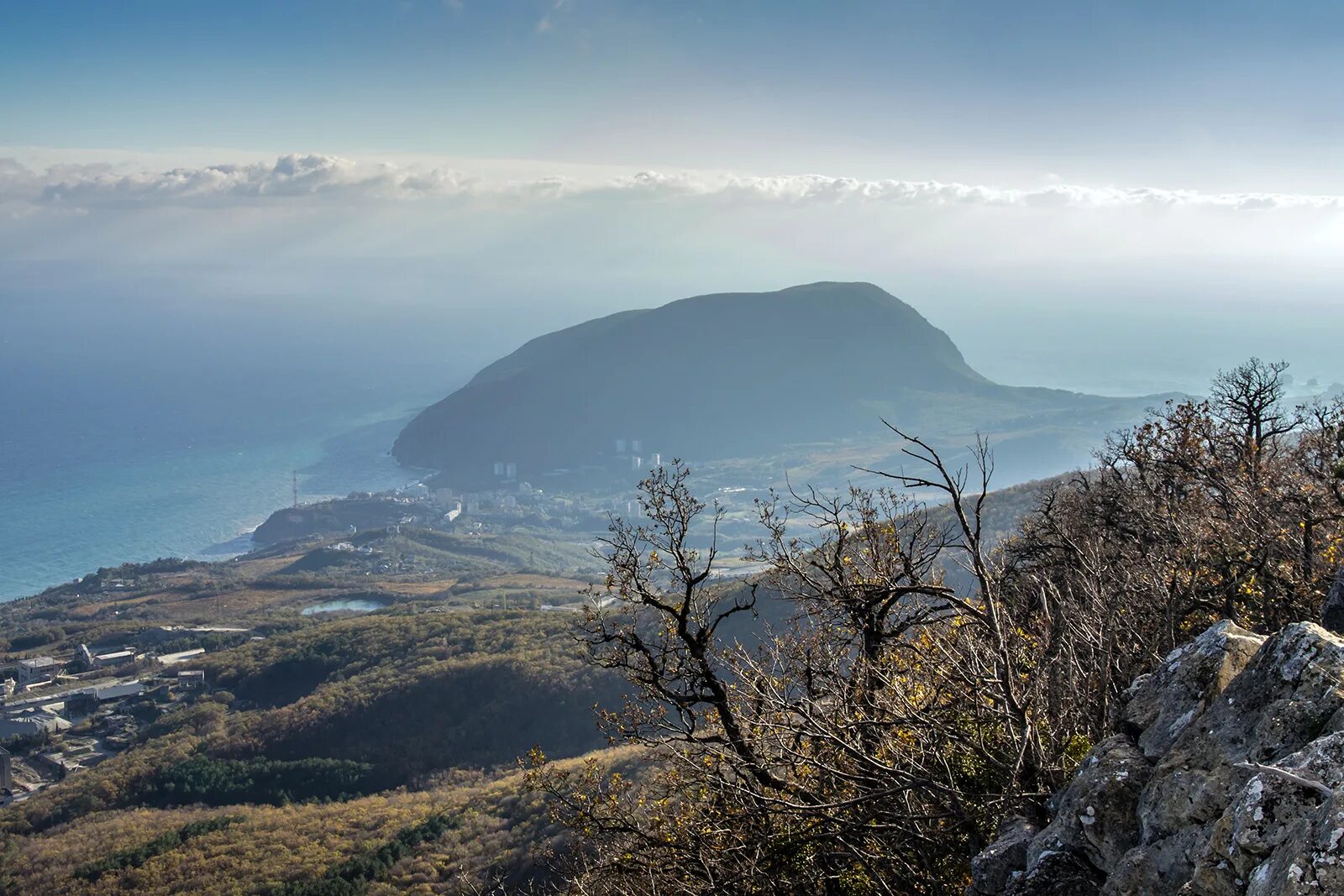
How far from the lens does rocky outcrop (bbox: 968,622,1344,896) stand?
3.51 meters

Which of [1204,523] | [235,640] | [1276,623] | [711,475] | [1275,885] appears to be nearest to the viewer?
[1275,885]

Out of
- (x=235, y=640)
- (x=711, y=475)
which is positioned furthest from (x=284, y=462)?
(x=235, y=640)

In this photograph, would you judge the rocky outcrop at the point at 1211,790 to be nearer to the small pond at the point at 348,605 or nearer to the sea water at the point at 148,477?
the small pond at the point at 348,605

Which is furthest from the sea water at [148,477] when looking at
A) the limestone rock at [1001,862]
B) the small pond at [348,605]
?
the limestone rock at [1001,862]

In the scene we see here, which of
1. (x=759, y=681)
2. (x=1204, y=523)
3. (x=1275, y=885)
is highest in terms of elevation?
(x=1275, y=885)

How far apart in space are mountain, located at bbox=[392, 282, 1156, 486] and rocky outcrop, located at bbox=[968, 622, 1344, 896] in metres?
155

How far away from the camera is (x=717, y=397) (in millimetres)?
184500

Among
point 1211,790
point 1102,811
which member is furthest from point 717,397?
point 1211,790

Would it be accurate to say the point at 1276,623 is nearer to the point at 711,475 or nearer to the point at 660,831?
the point at 660,831

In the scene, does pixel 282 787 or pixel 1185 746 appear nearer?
pixel 1185 746

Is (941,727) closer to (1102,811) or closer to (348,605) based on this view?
(1102,811)

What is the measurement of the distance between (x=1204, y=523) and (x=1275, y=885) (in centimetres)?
978

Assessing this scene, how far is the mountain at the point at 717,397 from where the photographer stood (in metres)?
167

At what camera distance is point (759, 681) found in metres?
9.90
